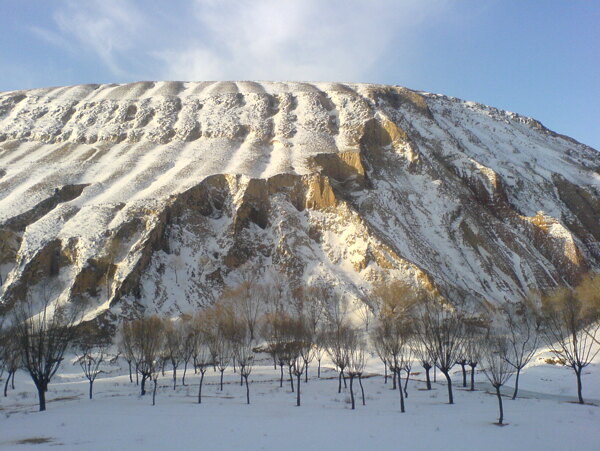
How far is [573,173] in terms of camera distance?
95562 millimetres

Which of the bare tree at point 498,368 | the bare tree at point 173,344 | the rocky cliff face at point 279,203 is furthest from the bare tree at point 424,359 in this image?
the bare tree at point 173,344

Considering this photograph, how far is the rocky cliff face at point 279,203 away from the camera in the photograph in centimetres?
5831

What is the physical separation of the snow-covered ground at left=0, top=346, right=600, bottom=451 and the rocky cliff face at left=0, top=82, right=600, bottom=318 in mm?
21152

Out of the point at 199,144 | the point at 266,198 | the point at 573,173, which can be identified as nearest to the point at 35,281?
the point at 266,198

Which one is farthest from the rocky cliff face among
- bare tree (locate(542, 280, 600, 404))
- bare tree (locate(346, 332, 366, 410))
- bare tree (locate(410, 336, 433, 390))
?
bare tree (locate(346, 332, 366, 410))

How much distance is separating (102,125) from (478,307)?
85.2 m

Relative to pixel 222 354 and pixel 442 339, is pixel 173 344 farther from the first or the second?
pixel 442 339

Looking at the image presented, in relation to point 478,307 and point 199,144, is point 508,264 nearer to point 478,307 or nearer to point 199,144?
point 478,307

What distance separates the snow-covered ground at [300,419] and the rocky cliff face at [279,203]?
21.2 meters

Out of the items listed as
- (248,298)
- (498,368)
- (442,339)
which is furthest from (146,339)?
(498,368)

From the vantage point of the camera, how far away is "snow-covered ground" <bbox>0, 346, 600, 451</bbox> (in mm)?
17156

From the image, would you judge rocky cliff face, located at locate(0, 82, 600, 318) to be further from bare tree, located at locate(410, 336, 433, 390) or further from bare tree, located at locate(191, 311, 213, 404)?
bare tree, located at locate(410, 336, 433, 390)

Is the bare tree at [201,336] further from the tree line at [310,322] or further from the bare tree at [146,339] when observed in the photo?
the bare tree at [146,339]

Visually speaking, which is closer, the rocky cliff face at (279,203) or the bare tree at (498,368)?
the bare tree at (498,368)
